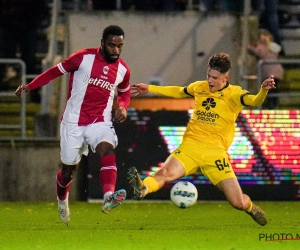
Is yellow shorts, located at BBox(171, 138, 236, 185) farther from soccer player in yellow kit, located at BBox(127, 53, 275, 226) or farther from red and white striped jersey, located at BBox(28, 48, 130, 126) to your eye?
red and white striped jersey, located at BBox(28, 48, 130, 126)

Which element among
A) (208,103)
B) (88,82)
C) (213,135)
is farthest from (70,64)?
Result: (213,135)

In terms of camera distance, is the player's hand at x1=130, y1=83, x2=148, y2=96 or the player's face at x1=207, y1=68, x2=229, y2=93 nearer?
the player's face at x1=207, y1=68, x2=229, y2=93

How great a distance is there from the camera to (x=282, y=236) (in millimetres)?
10258

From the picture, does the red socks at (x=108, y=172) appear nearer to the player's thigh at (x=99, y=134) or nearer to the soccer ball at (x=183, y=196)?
the player's thigh at (x=99, y=134)

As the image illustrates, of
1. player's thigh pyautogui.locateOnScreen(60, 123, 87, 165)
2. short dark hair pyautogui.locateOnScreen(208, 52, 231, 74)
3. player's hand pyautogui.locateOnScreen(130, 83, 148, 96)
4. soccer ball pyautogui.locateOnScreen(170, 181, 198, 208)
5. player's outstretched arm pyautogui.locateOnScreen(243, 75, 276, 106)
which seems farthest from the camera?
player's thigh pyautogui.locateOnScreen(60, 123, 87, 165)

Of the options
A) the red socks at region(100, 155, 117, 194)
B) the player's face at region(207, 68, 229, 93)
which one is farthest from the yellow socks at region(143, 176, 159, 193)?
the player's face at region(207, 68, 229, 93)

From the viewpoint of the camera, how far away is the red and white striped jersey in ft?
37.6

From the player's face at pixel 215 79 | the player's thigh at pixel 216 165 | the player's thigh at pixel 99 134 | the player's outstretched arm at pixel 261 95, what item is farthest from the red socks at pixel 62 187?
the player's outstretched arm at pixel 261 95

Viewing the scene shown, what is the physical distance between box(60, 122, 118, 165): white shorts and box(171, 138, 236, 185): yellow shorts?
2.57ft

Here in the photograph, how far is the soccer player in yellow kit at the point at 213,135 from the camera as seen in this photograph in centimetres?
1116

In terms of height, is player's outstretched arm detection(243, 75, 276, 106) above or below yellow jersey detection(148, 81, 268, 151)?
above

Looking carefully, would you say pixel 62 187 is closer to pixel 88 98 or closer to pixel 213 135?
pixel 88 98

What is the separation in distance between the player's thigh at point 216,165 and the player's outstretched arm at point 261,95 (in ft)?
2.18

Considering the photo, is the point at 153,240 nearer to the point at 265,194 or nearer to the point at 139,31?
the point at 265,194
